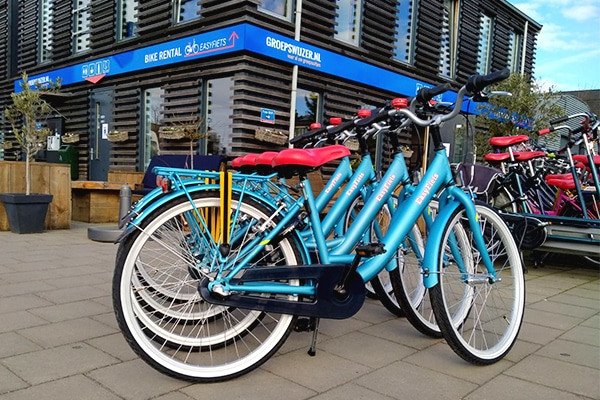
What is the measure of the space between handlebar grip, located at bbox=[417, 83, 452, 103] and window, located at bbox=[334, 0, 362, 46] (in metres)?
7.26

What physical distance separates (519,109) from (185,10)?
693 centimetres

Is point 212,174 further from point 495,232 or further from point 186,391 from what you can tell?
point 495,232

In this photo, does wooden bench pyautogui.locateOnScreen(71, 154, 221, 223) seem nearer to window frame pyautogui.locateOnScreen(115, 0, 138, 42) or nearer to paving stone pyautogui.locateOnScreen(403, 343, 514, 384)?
window frame pyautogui.locateOnScreen(115, 0, 138, 42)

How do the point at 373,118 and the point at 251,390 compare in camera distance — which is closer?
the point at 251,390

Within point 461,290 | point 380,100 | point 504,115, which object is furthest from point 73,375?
point 504,115

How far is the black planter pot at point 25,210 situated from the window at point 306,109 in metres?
4.20

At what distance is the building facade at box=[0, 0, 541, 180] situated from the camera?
8.21 metres

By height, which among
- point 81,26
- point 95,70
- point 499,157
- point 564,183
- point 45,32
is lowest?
point 564,183

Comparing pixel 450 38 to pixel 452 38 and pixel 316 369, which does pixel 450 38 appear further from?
pixel 316 369

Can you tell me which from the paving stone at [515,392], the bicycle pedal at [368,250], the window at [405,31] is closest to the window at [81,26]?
the window at [405,31]

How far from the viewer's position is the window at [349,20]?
9.66 metres

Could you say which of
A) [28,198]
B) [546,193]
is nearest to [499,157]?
[546,193]

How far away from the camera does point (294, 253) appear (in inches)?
92.3

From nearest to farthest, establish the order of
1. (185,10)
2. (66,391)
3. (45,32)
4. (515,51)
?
(66,391), (185,10), (45,32), (515,51)
